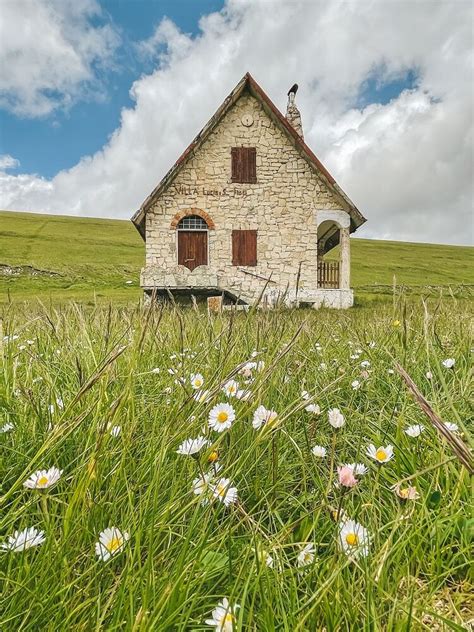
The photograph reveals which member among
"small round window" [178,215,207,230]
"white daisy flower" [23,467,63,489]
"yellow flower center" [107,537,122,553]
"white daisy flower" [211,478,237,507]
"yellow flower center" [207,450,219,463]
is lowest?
"yellow flower center" [107,537,122,553]

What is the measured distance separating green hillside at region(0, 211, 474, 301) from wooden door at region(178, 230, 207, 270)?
383cm

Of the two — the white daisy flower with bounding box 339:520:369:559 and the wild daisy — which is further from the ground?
the wild daisy

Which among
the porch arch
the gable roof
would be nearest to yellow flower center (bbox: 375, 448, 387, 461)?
the gable roof

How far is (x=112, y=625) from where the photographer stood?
0.89 metres

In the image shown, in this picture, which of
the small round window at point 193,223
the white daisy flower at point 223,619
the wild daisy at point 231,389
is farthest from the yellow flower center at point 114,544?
the small round window at point 193,223

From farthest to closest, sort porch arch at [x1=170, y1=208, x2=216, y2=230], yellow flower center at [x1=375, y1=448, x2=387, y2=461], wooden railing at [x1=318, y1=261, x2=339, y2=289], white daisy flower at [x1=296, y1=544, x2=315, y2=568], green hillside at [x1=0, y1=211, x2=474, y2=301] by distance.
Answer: green hillside at [x1=0, y1=211, x2=474, y2=301] → wooden railing at [x1=318, y1=261, x2=339, y2=289] → porch arch at [x1=170, y1=208, x2=216, y2=230] → yellow flower center at [x1=375, y1=448, x2=387, y2=461] → white daisy flower at [x1=296, y1=544, x2=315, y2=568]

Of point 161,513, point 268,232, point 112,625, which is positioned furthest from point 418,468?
point 268,232

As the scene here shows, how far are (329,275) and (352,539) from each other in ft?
60.2

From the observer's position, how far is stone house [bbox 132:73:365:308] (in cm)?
1736

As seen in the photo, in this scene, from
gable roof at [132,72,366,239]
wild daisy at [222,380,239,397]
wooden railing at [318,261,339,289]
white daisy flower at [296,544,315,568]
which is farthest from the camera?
wooden railing at [318,261,339,289]

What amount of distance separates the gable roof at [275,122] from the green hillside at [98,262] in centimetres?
394

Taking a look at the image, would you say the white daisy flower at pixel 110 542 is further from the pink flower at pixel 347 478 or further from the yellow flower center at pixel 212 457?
the pink flower at pixel 347 478

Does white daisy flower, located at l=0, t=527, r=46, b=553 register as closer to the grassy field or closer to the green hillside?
the grassy field

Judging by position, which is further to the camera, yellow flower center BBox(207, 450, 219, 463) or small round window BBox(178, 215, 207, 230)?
small round window BBox(178, 215, 207, 230)
